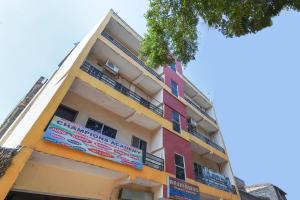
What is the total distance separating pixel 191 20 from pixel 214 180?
37.4ft

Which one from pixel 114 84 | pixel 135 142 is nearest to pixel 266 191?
pixel 135 142

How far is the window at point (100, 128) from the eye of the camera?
10758mm

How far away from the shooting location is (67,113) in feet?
33.4

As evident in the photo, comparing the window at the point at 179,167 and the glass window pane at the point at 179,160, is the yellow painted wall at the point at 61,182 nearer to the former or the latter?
the window at the point at 179,167

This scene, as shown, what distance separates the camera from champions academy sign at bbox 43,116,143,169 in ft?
24.9

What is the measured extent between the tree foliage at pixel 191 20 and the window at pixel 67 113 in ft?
16.2

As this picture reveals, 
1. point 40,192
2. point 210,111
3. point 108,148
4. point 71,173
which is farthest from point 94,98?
point 210,111

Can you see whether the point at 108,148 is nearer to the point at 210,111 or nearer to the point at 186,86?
the point at 186,86

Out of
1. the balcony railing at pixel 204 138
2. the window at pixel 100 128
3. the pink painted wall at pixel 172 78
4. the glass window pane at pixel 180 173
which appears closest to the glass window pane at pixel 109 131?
the window at pixel 100 128

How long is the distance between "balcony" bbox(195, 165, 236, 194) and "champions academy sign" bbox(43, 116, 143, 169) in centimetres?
648

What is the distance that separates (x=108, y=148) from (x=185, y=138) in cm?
719

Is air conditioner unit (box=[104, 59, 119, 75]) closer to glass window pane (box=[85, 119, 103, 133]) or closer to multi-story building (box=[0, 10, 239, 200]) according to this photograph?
multi-story building (box=[0, 10, 239, 200])

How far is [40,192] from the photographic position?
762 cm

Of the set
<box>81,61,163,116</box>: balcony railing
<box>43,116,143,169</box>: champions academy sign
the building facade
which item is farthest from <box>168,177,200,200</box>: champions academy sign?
the building facade
